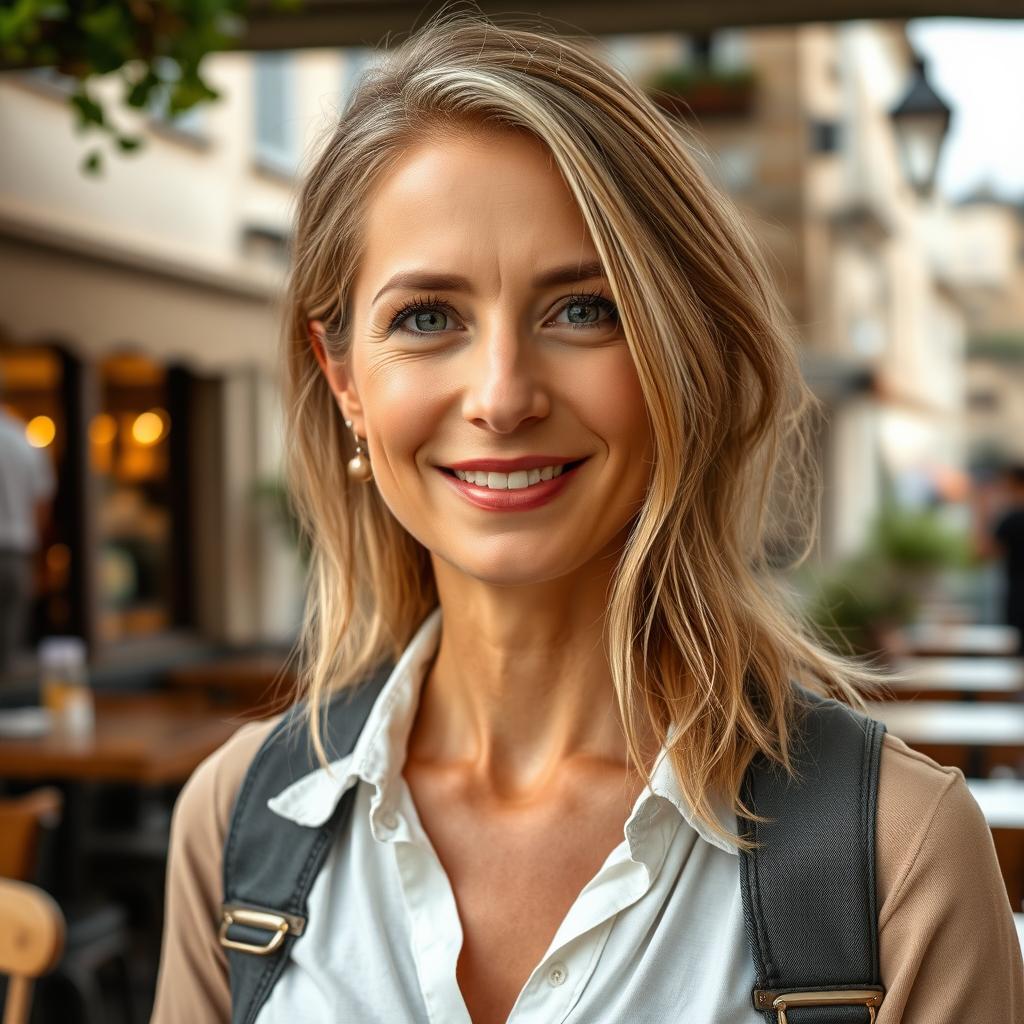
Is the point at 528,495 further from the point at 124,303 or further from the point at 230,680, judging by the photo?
the point at 230,680

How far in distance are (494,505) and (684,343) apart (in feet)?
0.74

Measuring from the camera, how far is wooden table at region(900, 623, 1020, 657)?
7406mm

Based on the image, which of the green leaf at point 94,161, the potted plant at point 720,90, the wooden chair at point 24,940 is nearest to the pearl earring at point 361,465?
the wooden chair at point 24,940

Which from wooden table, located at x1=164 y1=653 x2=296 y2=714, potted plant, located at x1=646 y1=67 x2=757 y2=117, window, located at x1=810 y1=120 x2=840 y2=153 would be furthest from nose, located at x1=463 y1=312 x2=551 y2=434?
window, located at x1=810 y1=120 x2=840 y2=153

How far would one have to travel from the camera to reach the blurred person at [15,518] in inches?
204

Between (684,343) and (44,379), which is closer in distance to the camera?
(684,343)

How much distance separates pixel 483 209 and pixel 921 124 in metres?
4.52

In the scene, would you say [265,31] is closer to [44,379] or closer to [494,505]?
[494,505]

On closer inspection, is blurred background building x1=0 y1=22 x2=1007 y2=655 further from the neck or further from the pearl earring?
the neck

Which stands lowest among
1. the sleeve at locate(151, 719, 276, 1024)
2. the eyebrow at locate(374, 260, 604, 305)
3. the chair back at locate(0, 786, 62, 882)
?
the chair back at locate(0, 786, 62, 882)

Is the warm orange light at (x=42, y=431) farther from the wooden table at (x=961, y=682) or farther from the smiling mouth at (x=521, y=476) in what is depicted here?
the smiling mouth at (x=521, y=476)

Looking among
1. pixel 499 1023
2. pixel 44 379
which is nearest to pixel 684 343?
pixel 499 1023

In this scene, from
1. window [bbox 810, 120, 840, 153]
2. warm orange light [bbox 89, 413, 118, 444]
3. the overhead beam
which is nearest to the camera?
the overhead beam

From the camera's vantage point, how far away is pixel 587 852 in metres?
1.34
